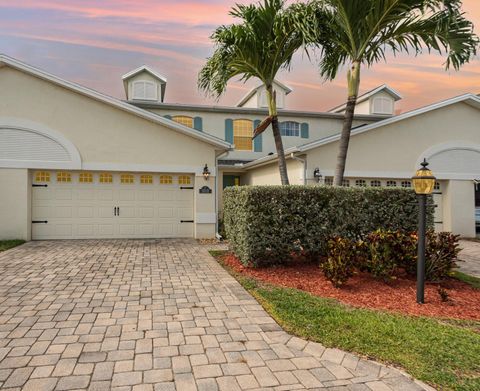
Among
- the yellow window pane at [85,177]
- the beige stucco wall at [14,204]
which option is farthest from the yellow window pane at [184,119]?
the beige stucco wall at [14,204]

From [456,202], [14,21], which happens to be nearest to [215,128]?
[14,21]

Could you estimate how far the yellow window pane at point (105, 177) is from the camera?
1123cm

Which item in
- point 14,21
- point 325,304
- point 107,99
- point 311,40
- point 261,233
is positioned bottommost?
point 325,304

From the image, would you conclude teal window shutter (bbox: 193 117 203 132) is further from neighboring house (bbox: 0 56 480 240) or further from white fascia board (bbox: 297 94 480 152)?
white fascia board (bbox: 297 94 480 152)

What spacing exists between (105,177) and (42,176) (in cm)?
197

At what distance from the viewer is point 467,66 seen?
7.96 m

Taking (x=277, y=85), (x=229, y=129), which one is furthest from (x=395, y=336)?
(x=277, y=85)

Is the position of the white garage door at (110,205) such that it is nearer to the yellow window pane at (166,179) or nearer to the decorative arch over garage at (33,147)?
the yellow window pane at (166,179)

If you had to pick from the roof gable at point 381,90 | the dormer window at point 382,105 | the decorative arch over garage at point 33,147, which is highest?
the roof gable at point 381,90

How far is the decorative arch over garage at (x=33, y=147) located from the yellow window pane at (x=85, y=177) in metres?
0.40

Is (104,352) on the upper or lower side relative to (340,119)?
lower

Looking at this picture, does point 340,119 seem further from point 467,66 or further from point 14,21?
point 14,21

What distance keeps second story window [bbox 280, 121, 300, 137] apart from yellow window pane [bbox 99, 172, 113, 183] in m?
11.4

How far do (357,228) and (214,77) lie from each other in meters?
5.94
